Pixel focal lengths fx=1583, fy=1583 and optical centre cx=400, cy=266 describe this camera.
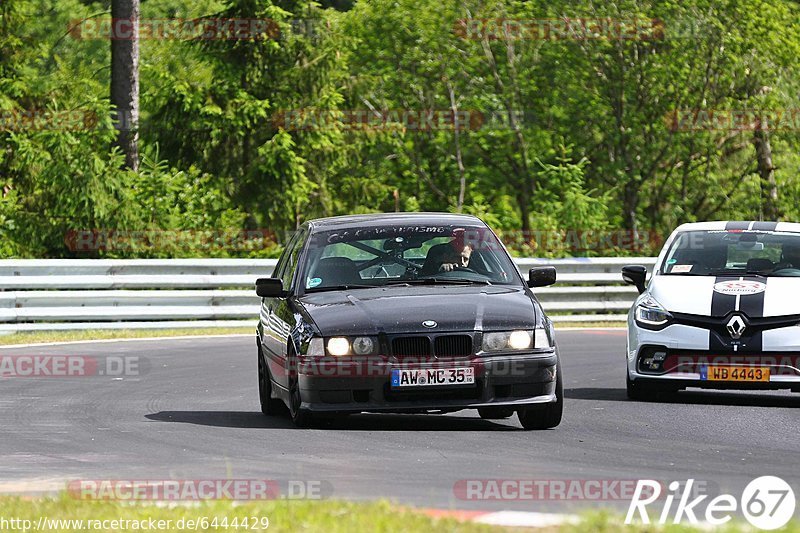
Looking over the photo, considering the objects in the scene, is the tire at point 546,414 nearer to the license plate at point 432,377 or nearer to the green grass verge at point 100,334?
the license plate at point 432,377

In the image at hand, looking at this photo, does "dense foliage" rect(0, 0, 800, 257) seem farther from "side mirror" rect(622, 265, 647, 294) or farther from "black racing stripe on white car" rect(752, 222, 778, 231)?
"black racing stripe on white car" rect(752, 222, 778, 231)

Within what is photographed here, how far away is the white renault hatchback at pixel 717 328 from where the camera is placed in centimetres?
1331

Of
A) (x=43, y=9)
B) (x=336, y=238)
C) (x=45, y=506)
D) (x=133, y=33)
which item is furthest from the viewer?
(x=43, y=9)

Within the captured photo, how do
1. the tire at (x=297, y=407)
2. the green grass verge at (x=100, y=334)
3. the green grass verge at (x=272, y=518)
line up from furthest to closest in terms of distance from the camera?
1. the green grass verge at (x=100, y=334)
2. the tire at (x=297, y=407)
3. the green grass verge at (x=272, y=518)

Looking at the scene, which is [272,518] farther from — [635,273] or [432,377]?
[635,273]

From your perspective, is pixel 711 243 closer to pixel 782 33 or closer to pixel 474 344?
pixel 474 344

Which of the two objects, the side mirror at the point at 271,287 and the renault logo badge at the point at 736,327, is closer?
the side mirror at the point at 271,287

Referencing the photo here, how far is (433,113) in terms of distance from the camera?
42.4 metres

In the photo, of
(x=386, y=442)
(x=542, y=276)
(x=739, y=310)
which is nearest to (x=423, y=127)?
(x=739, y=310)

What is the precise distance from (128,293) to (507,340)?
13.2 m

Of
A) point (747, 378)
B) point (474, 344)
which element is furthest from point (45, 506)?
point (747, 378)

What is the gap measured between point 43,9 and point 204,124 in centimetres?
3690

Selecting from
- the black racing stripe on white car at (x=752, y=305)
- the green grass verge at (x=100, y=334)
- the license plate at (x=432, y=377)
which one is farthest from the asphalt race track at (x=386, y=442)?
the green grass verge at (x=100, y=334)

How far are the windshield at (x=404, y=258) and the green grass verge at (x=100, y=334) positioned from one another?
32.4ft
